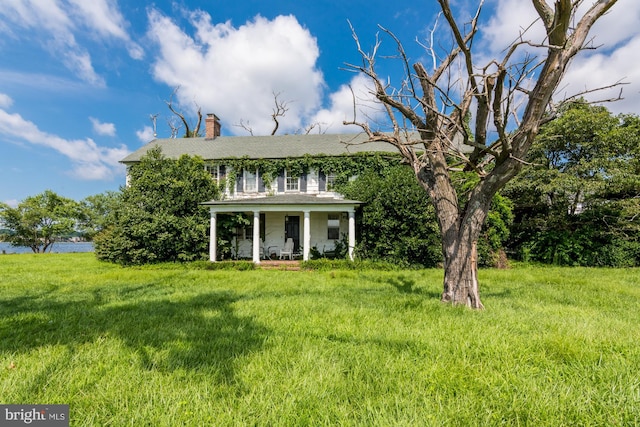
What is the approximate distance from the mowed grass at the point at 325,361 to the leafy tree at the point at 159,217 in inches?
312

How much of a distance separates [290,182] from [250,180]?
244cm

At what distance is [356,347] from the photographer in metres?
3.48

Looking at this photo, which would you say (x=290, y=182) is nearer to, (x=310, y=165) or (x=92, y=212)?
(x=310, y=165)

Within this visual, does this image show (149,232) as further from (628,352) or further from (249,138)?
(628,352)

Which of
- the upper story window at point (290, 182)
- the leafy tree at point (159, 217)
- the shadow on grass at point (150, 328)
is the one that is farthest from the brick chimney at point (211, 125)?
the shadow on grass at point (150, 328)

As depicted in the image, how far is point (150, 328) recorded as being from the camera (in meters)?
4.38

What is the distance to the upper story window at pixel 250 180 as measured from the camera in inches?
710

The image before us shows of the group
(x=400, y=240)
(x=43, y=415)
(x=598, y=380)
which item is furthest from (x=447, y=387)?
(x=400, y=240)

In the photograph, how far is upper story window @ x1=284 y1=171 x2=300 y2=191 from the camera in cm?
1775

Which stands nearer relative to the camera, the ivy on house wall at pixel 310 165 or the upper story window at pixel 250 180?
the ivy on house wall at pixel 310 165

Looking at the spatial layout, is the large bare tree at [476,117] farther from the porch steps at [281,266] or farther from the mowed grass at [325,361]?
the porch steps at [281,266]

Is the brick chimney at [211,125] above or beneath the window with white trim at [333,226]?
above

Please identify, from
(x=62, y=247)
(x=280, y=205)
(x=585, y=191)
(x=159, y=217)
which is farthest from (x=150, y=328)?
(x=62, y=247)

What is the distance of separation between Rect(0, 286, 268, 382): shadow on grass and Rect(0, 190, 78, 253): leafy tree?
23.8 metres
